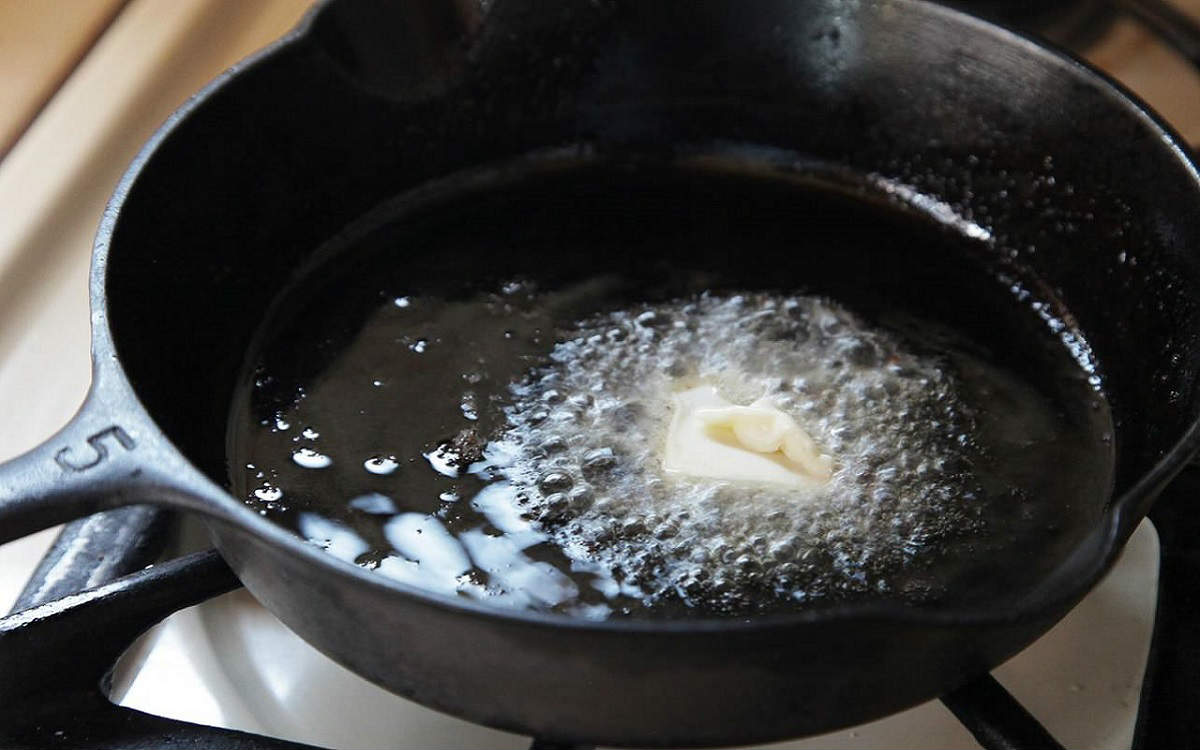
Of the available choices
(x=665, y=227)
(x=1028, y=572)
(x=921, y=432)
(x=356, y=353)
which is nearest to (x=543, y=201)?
(x=665, y=227)

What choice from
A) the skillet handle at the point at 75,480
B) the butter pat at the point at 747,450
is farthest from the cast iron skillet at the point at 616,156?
the butter pat at the point at 747,450

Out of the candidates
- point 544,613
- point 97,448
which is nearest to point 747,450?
point 544,613

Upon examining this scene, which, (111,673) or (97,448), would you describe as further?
(111,673)

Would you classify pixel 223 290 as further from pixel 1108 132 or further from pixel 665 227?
pixel 1108 132

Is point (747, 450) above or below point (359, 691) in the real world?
above

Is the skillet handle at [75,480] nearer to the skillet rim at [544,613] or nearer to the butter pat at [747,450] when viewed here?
the skillet rim at [544,613]

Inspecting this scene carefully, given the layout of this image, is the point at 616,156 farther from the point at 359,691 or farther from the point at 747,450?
the point at 359,691

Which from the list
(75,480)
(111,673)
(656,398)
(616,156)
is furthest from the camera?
(616,156)
